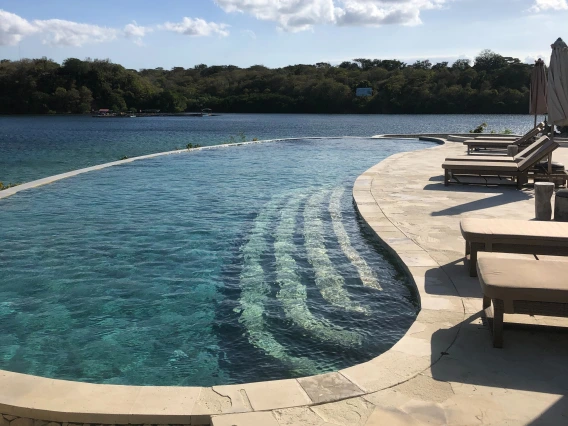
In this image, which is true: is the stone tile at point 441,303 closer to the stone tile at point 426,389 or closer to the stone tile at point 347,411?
the stone tile at point 426,389

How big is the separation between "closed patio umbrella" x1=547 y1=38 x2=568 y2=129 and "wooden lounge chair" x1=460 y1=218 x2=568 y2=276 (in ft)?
9.66

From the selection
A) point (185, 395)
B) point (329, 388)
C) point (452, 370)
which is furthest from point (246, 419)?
point (452, 370)

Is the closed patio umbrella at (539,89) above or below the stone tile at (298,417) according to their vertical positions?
above

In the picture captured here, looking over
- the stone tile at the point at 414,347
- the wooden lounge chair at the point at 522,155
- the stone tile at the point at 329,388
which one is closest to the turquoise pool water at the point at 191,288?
the stone tile at the point at 414,347

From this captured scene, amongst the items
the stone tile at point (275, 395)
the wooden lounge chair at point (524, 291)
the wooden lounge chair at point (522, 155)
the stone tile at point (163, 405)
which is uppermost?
the wooden lounge chair at point (522, 155)

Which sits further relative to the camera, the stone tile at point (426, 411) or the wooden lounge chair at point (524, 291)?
the wooden lounge chair at point (524, 291)

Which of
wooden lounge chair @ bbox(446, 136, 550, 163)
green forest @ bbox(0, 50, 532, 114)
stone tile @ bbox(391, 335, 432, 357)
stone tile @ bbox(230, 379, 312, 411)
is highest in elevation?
green forest @ bbox(0, 50, 532, 114)

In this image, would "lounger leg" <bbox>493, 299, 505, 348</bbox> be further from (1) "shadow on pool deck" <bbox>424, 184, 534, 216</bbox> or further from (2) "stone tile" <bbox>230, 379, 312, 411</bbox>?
(1) "shadow on pool deck" <bbox>424, 184, 534, 216</bbox>

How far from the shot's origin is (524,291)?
342 centimetres

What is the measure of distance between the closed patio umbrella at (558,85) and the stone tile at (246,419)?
6174mm

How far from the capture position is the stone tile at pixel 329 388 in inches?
121

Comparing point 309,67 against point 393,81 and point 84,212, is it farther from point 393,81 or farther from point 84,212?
point 84,212

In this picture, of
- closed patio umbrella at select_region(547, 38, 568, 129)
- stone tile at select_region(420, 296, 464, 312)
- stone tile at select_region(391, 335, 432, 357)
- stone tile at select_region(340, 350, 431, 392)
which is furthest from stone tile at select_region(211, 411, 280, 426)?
closed patio umbrella at select_region(547, 38, 568, 129)

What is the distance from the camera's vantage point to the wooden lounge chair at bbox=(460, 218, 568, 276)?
4598mm
